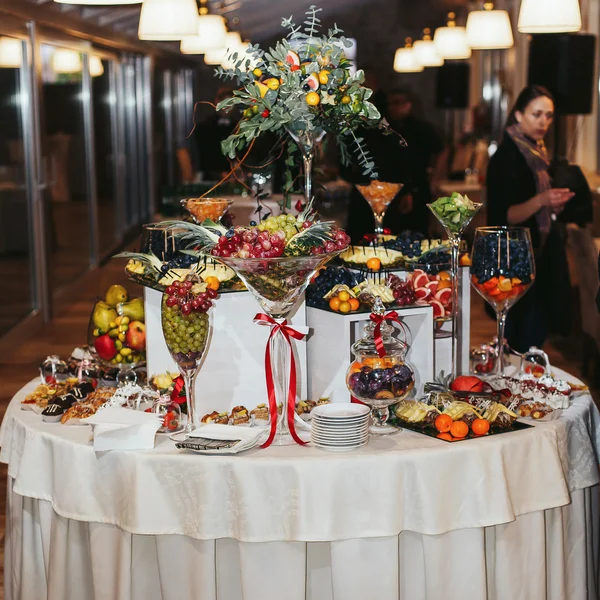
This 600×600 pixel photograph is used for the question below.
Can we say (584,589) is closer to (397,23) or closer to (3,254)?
(3,254)

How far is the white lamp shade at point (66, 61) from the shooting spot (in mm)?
9805

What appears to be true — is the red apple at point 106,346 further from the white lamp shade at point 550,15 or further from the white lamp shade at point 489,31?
the white lamp shade at point 489,31

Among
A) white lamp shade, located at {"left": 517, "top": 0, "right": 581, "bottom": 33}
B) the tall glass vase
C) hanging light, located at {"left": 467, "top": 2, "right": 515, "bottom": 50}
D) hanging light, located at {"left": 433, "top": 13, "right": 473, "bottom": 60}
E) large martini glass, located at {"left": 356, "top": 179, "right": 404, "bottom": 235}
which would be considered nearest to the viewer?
the tall glass vase

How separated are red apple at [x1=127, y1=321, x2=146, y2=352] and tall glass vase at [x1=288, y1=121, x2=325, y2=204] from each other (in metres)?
0.61

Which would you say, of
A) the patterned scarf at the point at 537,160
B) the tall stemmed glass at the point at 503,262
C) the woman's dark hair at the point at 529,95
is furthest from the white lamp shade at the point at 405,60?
the tall stemmed glass at the point at 503,262

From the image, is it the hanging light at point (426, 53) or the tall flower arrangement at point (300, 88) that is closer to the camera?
the tall flower arrangement at point (300, 88)

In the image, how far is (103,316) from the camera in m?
2.90

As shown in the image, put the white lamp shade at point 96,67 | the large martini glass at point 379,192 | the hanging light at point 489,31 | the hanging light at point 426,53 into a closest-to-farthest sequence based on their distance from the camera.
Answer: the large martini glass at point 379,192 → the hanging light at point 489,31 → the hanging light at point 426,53 → the white lamp shade at point 96,67

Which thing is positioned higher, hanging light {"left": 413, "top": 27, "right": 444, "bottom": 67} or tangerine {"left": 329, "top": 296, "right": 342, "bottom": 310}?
hanging light {"left": 413, "top": 27, "right": 444, "bottom": 67}

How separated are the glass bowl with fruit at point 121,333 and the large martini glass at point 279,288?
0.56m

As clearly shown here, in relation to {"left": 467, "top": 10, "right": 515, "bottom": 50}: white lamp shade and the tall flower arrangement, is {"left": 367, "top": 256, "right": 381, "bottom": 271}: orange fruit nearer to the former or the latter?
the tall flower arrangement

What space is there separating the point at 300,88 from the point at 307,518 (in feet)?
3.61

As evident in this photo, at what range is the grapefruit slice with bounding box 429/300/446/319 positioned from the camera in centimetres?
286

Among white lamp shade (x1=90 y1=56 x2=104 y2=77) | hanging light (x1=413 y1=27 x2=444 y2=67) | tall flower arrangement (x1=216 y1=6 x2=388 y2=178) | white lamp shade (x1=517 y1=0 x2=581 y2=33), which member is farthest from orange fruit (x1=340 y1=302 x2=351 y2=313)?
white lamp shade (x1=90 y1=56 x2=104 y2=77)
